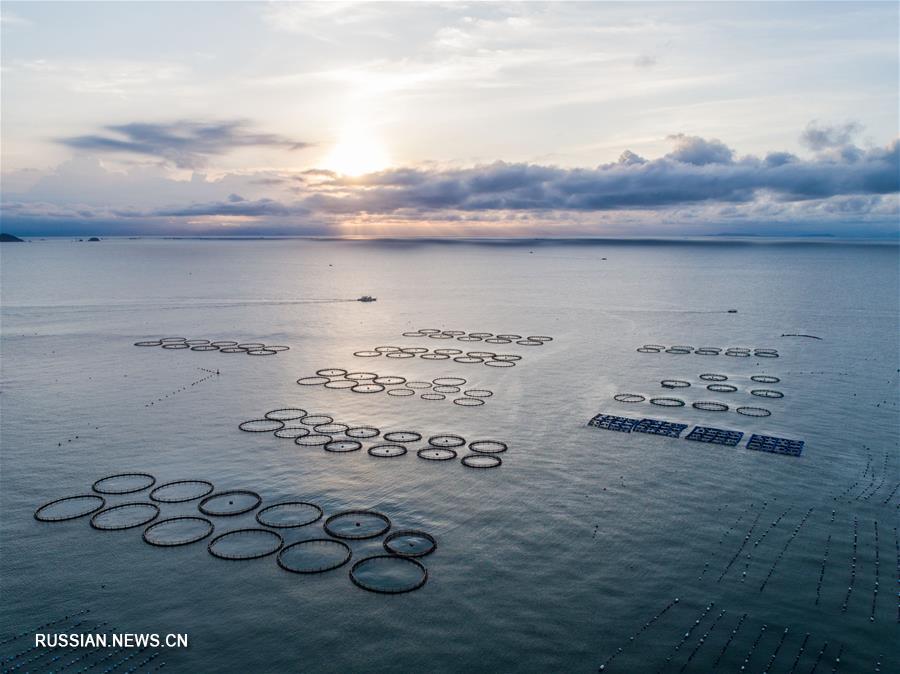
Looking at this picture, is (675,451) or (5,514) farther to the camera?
(675,451)

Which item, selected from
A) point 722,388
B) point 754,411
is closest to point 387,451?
point 754,411

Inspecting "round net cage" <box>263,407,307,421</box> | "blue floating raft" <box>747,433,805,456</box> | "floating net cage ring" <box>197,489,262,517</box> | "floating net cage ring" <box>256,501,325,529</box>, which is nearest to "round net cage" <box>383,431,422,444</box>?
"round net cage" <box>263,407,307,421</box>

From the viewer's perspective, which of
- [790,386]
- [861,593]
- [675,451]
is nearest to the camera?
[861,593]

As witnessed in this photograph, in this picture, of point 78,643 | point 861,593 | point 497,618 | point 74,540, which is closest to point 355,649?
point 497,618

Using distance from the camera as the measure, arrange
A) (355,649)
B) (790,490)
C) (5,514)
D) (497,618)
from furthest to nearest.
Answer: (790,490) → (5,514) → (497,618) → (355,649)

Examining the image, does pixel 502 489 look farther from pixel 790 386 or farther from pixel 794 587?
pixel 790 386

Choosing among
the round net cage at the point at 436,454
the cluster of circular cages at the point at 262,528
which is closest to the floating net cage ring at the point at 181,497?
the cluster of circular cages at the point at 262,528

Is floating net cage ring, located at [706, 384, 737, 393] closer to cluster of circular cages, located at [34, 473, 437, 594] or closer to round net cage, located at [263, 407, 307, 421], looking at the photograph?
round net cage, located at [263, 407, 307, 421]

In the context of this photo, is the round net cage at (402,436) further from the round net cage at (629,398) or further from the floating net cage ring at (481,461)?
the round net cage at (629,398)
